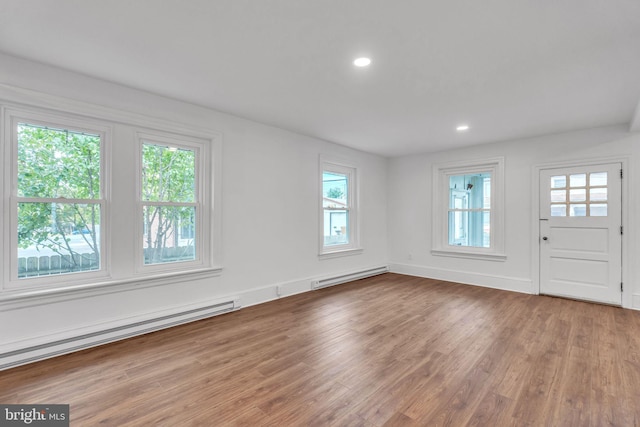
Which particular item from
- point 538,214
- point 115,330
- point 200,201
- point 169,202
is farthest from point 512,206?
point 115,330

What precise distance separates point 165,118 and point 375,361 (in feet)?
10.6

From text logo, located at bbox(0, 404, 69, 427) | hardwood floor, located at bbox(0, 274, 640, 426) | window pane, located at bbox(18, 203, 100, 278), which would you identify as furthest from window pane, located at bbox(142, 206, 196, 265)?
text logo, located at bbox(0, 404, 69, 427)

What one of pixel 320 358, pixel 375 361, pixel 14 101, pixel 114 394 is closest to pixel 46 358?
pixel 114 394

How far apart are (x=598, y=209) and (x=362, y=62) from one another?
4170mm

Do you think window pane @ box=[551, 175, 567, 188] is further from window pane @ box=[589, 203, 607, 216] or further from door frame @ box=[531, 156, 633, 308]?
window pane @ box=[589, 203, 607, 216]

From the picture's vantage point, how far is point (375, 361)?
2.65 meters

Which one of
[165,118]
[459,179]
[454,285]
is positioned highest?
[165,118]

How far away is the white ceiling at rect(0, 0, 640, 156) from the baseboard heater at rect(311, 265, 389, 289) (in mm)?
2676

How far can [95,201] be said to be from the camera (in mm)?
3014

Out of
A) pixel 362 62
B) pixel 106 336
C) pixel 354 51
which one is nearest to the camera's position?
pixel 354 51

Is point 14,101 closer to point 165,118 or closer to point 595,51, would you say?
point 165,118

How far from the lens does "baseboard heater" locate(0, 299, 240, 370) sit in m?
2.55

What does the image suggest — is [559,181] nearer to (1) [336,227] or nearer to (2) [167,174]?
(1) [336,227]

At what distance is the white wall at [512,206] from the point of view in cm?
420
